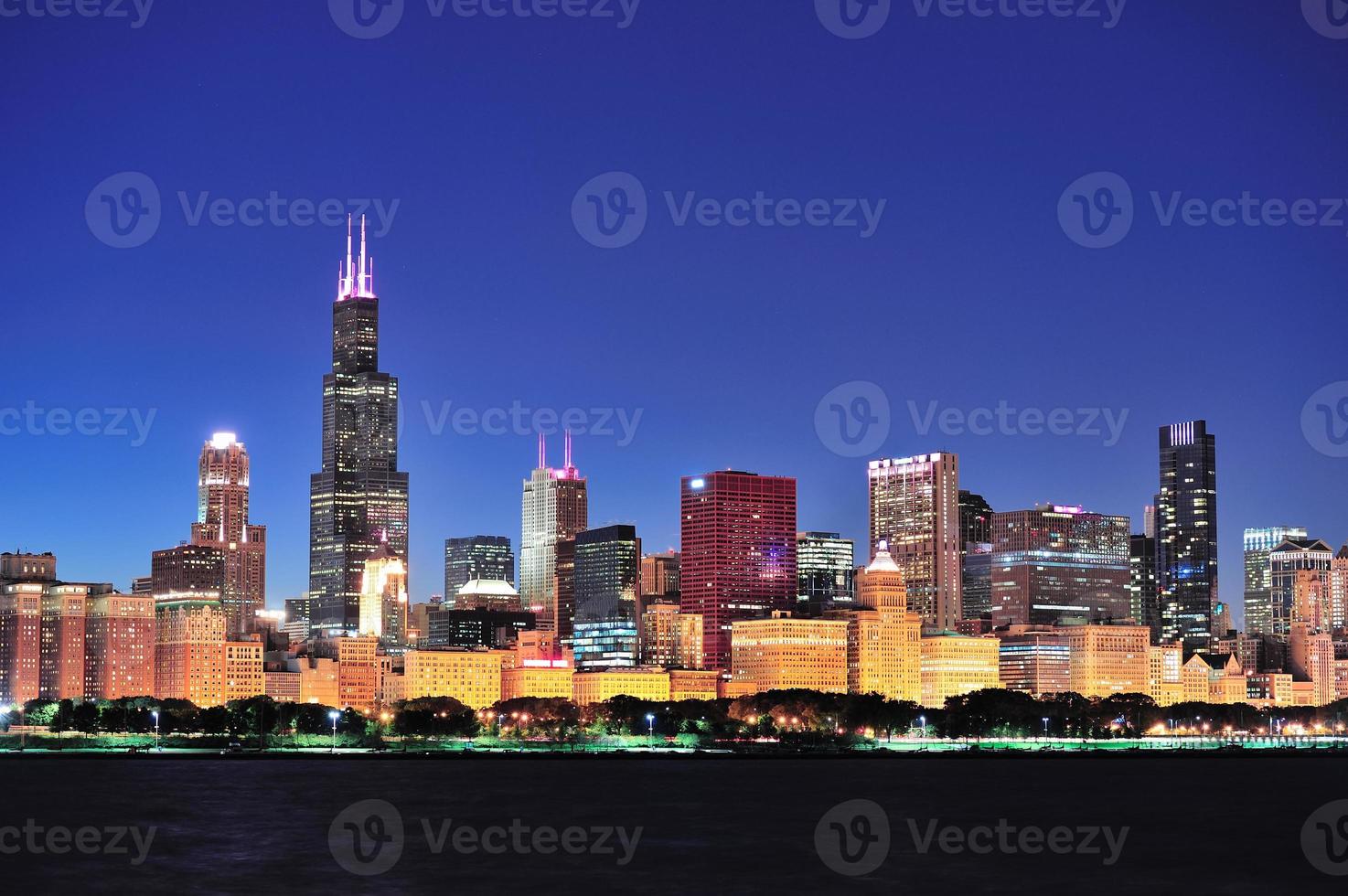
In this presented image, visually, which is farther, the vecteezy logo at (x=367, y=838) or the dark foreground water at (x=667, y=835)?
the vecteezy logo at (x=367, y=838)

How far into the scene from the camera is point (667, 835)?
104375mm

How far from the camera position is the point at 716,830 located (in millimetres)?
107375

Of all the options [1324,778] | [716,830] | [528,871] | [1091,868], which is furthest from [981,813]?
[1324,778]

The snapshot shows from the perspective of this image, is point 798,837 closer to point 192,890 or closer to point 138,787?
point 192,890

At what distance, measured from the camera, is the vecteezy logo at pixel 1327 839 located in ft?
295

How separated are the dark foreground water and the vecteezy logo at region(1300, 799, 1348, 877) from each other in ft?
0.74

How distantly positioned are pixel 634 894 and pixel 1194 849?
33176mm
